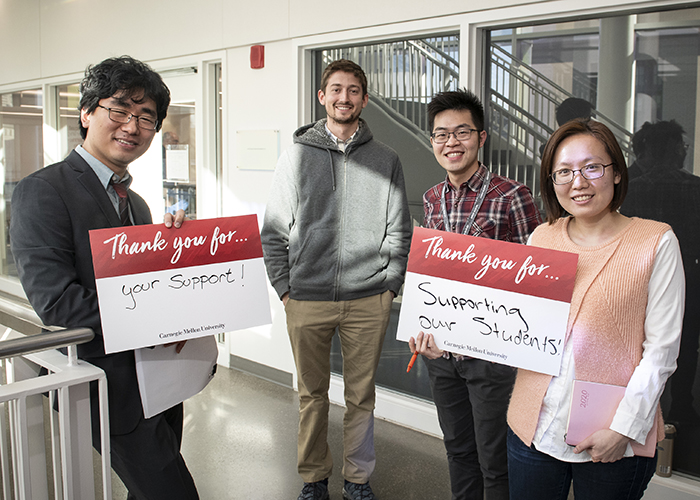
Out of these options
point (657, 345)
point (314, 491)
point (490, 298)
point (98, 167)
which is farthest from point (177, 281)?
point (314, 491)

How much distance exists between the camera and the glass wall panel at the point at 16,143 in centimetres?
618

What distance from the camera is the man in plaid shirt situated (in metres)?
1.89

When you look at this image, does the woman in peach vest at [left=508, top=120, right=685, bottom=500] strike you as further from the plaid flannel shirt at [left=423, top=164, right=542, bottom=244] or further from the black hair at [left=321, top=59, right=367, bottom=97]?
the black hair at [left=321, top=59, right=367, bottom=97]

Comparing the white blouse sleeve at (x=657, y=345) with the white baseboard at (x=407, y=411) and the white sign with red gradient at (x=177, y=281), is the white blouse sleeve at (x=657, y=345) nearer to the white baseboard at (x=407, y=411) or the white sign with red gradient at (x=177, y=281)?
the white sign with red gradient at (x=177, y=281)

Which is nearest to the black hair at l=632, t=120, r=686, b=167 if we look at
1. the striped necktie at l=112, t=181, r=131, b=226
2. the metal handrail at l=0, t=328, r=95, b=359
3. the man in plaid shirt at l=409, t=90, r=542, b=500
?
the man in plaid shirt at l=409, t=90, r=542, b=500

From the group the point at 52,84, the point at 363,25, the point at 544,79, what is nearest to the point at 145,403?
the point at 544,79

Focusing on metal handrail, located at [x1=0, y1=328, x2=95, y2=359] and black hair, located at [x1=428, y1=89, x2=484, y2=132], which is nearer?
metal handrail, located at [x1=0, y1=328, x2=95, y2=359]

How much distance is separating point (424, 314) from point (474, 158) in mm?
643

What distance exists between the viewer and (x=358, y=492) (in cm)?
246

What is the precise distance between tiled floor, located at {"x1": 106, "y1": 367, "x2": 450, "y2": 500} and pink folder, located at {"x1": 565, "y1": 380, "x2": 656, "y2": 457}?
1.47 metres

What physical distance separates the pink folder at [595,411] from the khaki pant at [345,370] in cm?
120

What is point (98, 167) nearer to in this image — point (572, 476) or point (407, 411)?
point (572, 476)

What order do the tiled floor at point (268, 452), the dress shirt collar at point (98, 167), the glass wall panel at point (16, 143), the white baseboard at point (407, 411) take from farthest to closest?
the glass wall panel at point (16, 143)
the white baseboard at point (407, 411)
the tiled floor at point (268, 452)
the dress shirt collar at point (98, 167)

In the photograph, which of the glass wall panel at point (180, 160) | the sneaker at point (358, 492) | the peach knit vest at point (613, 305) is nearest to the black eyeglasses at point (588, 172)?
the peach knit vest at point (613, 305)
